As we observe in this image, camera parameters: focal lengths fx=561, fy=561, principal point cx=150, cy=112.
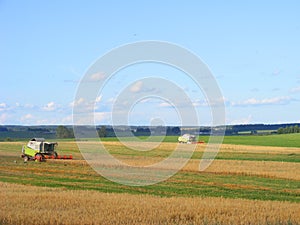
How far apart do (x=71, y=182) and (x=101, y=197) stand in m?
9.23

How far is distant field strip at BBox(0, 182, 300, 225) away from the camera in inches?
680

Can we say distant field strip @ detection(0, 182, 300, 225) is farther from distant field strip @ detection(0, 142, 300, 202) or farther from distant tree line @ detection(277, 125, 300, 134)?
distant tree line @ detection(277, 125, 300, 134)

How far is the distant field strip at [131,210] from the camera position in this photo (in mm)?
17266

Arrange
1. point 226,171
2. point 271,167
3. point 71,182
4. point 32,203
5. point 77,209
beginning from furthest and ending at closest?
point 271,167
point 226,171
point 71,182
point 32,203
point 77,209

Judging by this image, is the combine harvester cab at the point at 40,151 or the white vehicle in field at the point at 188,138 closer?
the combine harvester cab at the point at 40,151

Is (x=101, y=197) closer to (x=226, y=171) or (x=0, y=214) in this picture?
A: (x=0, y=214)

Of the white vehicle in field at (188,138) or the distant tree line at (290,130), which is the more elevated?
the distant tree line at (290,130)

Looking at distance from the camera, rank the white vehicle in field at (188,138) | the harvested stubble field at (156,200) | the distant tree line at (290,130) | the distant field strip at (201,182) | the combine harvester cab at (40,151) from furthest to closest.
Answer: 1. the distant tree line at (290,130)
2. the white vehicle in field at (188,138)
3. the combine harvester cab at (40,151)
4. the distant field strip at (201,182)
5. the harvested stubble field at (156,200)

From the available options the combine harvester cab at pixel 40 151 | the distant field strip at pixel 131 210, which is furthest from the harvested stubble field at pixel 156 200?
the combine harvester cab at pixel 40 151

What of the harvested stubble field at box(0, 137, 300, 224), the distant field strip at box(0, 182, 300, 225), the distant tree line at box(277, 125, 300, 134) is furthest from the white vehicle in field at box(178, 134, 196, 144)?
the distant field strip at box(0, 182, 300, 225)

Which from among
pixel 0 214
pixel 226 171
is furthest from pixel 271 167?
pixel 0 214

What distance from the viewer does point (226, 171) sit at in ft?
137

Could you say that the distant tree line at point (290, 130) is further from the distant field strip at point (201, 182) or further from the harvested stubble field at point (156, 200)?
the harvested stubble field at point (156, 200)

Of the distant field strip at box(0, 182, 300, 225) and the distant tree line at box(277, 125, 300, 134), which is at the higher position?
the distant tree line at box(277, 125, 300, 134)
